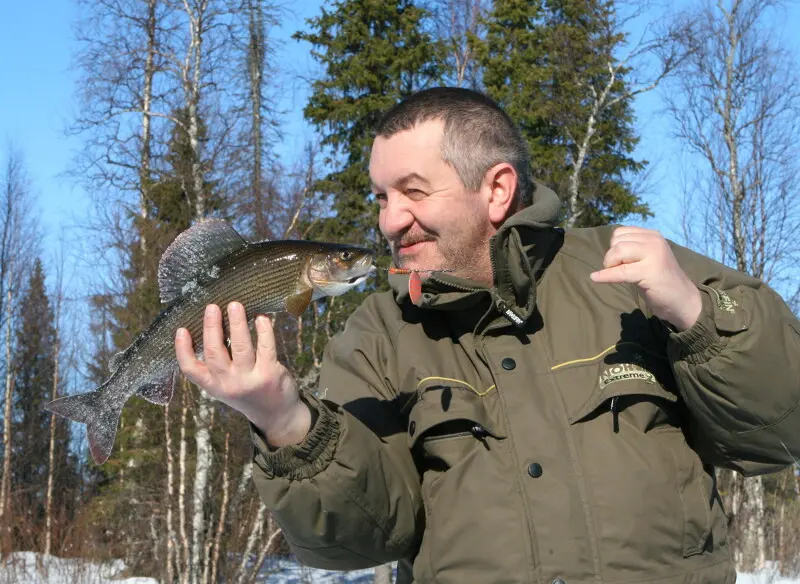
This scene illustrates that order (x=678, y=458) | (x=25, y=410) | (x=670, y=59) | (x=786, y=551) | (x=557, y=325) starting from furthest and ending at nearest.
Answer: (x=25, y=410)
(x=670, y=59)
(x=786, y=551)
(x=557, y=325)
(x=678, y=458)

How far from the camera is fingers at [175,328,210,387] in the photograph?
6.77 ft

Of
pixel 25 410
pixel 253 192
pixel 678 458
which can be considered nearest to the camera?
pixel 678 458

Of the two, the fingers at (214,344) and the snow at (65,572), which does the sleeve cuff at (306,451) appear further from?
the snow at (65,572)

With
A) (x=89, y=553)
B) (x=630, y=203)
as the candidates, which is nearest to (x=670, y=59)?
(x=630, y=203)

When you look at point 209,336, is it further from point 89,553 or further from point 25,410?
point 25,410

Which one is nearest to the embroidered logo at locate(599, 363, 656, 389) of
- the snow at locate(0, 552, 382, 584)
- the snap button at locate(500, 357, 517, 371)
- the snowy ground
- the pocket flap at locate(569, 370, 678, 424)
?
the pocket flap at locate(569, 370, 678, 424)

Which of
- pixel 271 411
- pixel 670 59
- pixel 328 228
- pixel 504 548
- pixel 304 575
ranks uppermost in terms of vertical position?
pixel 670 59

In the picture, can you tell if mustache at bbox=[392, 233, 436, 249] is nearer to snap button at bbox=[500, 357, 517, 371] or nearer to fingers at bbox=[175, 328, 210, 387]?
snap button at bbox=[500, 357, 517, 371]

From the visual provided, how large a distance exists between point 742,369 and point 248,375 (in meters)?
1.24

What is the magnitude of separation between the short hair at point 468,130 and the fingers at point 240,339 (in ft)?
2.83

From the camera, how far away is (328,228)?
1625 cm

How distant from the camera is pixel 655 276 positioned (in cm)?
202

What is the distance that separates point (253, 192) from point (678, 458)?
14.3m

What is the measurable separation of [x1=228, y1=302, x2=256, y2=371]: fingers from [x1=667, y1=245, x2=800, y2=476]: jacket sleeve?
1.10 metres
